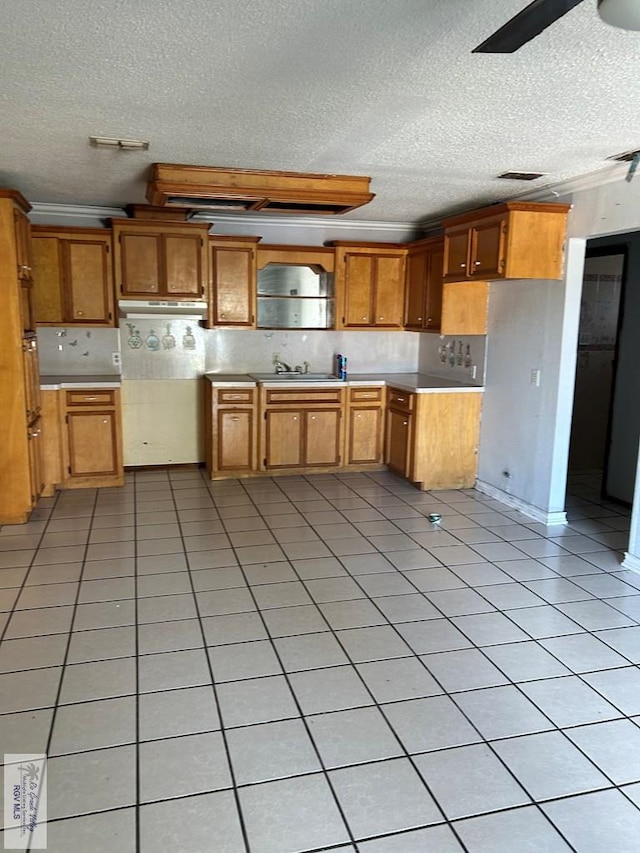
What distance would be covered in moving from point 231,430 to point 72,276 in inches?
71.0

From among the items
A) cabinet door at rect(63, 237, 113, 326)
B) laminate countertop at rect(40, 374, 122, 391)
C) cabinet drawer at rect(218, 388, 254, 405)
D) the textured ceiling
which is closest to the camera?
the textured ceiling

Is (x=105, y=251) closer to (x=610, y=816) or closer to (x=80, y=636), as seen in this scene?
(x=80, y=636)

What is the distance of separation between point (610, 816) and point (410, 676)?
86 cm

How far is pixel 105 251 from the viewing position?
208 inches

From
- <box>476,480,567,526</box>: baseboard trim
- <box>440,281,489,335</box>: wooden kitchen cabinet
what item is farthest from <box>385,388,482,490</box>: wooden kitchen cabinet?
<box>440,281,489,335</box>: wooden kitchen cabinet

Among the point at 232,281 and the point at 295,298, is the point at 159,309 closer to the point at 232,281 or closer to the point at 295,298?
the point at 232,281

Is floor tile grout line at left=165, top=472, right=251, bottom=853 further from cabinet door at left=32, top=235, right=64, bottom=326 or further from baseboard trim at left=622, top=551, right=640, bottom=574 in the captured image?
cabinet door at left=32, top=235, right=64, bottom=326

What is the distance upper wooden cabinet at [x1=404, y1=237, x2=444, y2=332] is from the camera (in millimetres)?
5379

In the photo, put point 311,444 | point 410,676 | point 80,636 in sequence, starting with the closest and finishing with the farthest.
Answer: point 410,676, point 80,636, point 311,444

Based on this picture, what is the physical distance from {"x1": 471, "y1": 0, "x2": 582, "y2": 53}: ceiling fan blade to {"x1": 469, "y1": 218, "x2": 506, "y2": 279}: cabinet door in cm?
269

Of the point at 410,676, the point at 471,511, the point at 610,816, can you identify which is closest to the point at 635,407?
the point at 471,511

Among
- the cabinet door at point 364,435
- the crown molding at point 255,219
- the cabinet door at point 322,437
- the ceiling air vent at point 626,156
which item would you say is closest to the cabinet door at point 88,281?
the crown molding at point 255,219

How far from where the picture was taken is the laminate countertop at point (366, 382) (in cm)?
530

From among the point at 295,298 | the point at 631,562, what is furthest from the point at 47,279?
the point at 631,562
